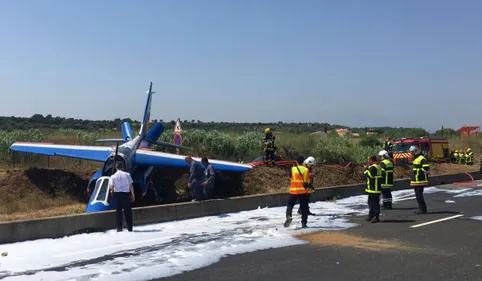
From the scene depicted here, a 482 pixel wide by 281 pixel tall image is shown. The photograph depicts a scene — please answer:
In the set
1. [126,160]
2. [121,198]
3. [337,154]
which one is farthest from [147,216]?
[337,154]

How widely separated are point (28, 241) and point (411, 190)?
15709 mm

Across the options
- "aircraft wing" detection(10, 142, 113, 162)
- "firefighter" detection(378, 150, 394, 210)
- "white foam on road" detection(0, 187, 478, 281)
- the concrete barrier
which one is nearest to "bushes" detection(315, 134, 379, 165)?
the concrete barrier

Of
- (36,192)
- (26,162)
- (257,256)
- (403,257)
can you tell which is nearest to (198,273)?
(257,256)

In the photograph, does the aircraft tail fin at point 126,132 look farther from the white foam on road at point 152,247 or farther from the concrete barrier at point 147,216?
the white foam on road at point 152,247

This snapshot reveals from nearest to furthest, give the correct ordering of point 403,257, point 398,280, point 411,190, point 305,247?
point 398,280 < point 403,257 < point 305,247 < point 411,190

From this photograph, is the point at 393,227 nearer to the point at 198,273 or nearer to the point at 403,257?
the point at 403,257

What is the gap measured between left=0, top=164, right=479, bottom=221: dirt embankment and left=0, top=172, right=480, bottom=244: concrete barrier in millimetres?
1626

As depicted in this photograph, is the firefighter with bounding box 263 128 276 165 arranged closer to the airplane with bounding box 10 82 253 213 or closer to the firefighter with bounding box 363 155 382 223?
the airplane with bounding box 10 82 253 213

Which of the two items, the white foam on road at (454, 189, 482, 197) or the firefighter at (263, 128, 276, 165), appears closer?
the white foam on road at (454, 189, 482, 197)

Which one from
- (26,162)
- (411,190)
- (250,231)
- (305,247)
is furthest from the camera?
(26,162)

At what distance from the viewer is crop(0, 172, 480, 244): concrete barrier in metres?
9.97

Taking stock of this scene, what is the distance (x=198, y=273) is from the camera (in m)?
7.34

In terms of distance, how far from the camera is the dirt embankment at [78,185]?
17859 mm

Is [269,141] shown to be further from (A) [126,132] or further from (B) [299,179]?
(B) [299,179]
